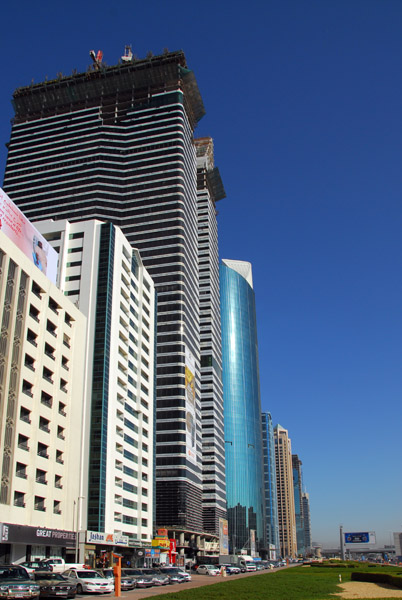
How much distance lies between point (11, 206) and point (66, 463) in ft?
114

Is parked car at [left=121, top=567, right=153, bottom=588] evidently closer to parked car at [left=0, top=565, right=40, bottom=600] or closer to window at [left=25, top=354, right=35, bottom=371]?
parked car at [left=0, top=565, right=40, bottom=600]

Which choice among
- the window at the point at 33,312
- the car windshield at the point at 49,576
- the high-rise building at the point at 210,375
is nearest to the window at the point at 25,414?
the window at the point at 33,312

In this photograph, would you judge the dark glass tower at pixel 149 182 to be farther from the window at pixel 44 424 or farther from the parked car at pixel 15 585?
the parked car at pixel 15 585

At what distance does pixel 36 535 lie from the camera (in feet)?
203

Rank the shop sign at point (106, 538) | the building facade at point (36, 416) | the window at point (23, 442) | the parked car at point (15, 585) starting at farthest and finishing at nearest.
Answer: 1. the shop sign at point (106, 538)
2. the window at point (23, 442)
3. the building facade at point (36, 416)
4. the parked car at point (15, 585)

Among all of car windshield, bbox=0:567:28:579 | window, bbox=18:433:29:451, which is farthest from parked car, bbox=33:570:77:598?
window, bbox=18:433:29:451

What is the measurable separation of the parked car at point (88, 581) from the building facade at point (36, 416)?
1622 centimetres

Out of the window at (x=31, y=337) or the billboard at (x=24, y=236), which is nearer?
the window at (x=31, y=337)

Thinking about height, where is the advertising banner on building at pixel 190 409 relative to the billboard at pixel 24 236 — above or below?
below

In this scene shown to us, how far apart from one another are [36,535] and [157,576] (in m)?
15.2

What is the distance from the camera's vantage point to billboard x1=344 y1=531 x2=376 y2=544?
6102 inches

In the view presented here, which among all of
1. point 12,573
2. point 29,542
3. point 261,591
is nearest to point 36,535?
point 29,542

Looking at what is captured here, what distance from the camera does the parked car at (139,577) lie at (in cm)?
5106

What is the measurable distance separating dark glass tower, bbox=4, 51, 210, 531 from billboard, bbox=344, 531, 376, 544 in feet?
154
